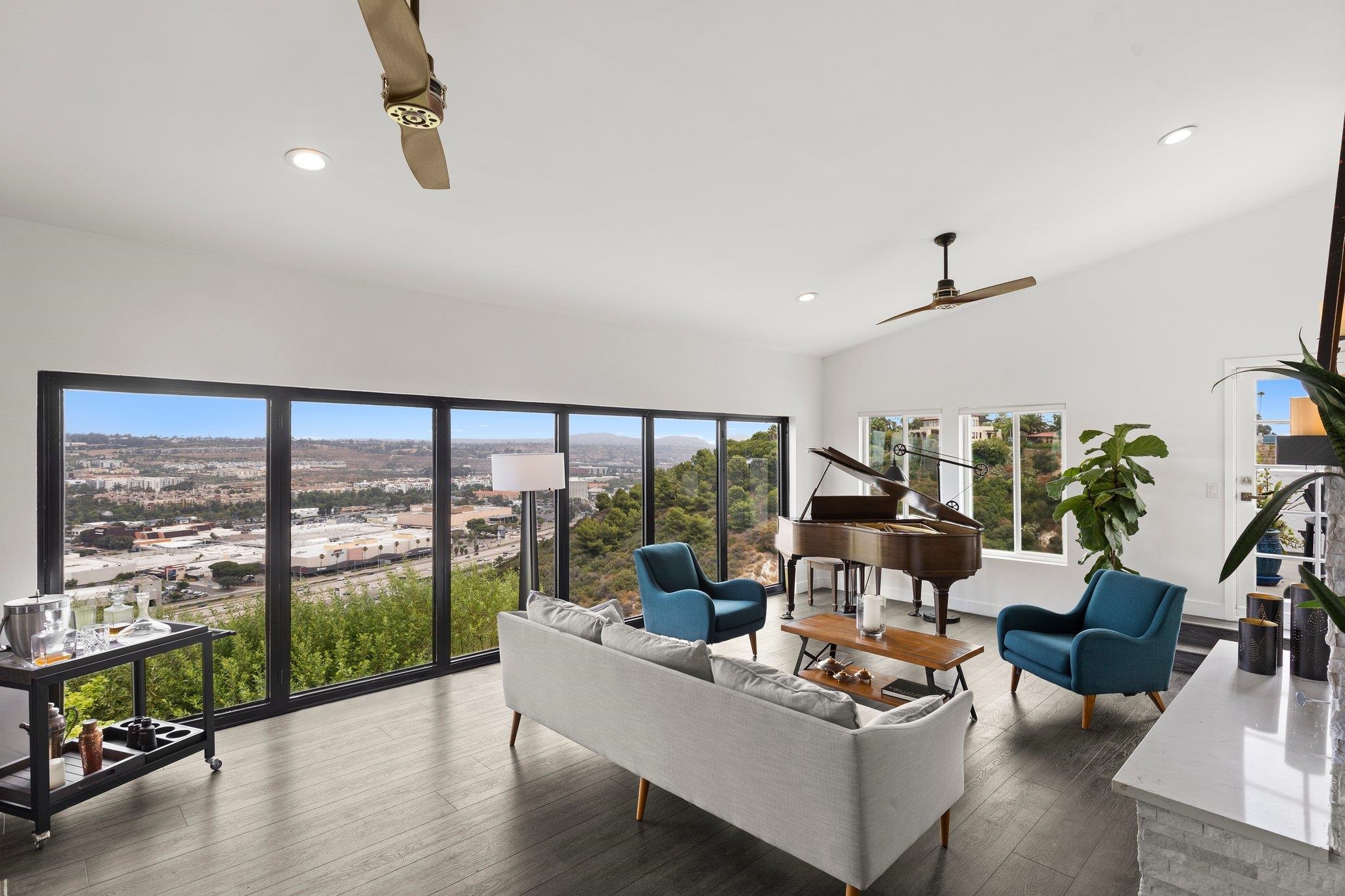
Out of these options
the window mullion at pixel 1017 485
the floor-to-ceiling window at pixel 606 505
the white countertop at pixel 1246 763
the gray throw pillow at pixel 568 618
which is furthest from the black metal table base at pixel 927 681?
the window mullion at pixel 1017 485

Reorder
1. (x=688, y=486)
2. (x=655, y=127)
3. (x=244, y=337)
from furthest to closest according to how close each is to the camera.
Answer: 1. (x=688, y=486)
2. (x=244, y=337)
3. (x=655, y=127)

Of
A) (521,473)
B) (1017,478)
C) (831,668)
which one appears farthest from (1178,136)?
(521,473)

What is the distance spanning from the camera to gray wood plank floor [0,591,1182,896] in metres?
2.51

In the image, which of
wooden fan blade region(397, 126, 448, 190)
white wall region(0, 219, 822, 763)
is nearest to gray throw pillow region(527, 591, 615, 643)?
white wall region(0, 219, 822, 763)

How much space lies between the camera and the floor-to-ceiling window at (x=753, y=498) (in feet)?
23.4

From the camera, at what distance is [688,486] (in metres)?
6.66

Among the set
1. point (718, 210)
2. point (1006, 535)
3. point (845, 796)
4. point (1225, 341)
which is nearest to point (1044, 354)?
point (1225, 341)

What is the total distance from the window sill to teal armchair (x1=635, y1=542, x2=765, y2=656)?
271 cm

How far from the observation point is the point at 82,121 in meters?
2.53

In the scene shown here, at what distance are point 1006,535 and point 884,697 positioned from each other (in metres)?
3.79

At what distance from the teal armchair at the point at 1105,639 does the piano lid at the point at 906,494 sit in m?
0.80

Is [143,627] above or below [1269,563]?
above

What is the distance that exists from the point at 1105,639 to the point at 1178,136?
115 inches

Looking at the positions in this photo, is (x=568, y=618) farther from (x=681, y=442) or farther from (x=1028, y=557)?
(x=1028, y=557)
